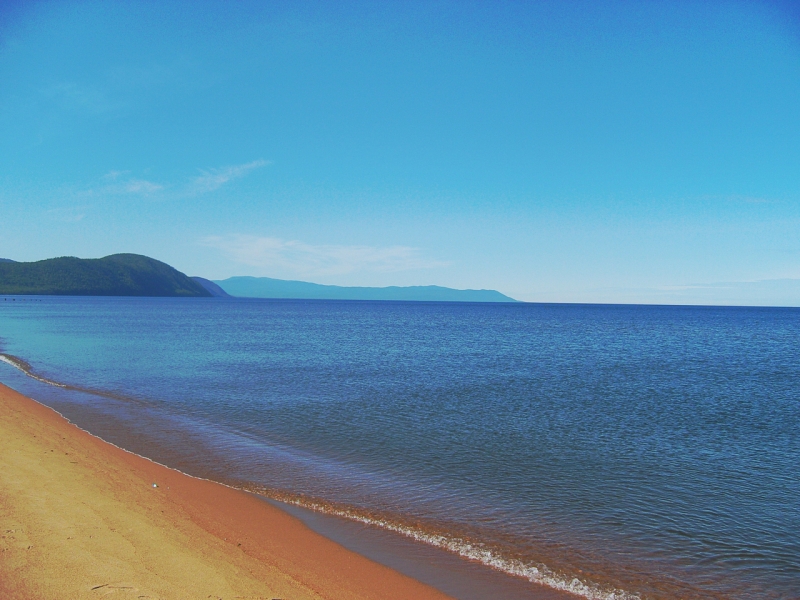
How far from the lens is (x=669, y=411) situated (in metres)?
23.5

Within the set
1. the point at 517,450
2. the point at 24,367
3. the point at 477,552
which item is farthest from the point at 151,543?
the point at 24,367

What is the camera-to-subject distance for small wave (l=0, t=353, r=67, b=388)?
27497 millimetres

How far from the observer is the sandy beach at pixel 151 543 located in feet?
23.1

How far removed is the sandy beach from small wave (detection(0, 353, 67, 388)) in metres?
16.7

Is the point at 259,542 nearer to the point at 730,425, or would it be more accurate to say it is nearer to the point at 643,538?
the point at 643,538

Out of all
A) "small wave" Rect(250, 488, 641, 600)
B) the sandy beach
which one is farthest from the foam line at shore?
the sandy beach

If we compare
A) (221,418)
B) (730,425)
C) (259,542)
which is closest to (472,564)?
(259,542)

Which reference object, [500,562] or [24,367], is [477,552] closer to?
[500,562]

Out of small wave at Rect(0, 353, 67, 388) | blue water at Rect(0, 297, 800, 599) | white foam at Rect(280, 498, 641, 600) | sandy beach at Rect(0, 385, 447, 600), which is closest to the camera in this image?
sandy beach at Rect(0, 385, 447, 600)

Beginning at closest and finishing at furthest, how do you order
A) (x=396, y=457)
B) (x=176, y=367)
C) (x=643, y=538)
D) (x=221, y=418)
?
(x=643, y=538)
(x=396, y=457)
(x=221, y=418)
(x=176, y=367)

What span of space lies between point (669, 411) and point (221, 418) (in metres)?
19.3

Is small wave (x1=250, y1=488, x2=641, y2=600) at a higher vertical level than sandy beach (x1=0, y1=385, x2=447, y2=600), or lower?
lower

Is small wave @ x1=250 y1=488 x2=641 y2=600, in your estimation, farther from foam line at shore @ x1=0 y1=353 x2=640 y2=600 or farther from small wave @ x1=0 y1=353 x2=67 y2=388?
small wave @ x1=0 y1=353 x2=67 y2=388

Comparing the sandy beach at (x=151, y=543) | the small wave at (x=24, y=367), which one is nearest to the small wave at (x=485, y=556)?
the sandy beach at (x=151, y=543)
